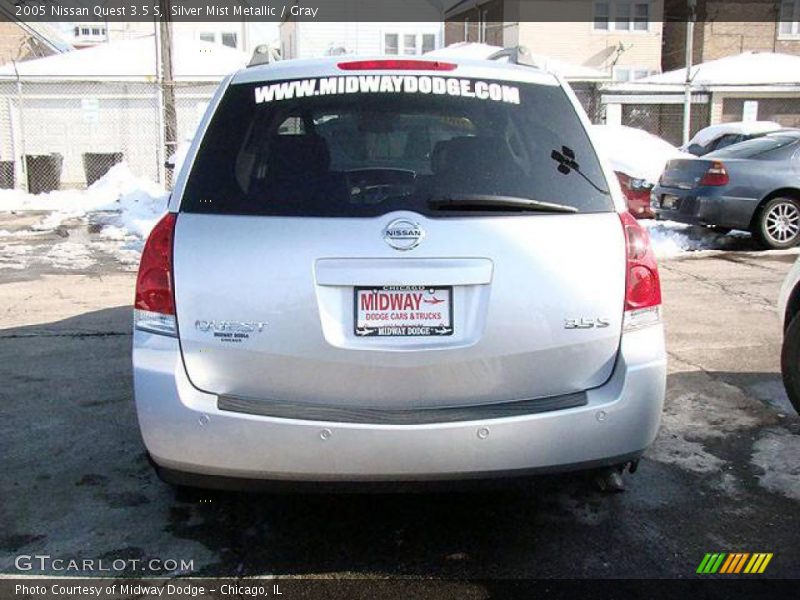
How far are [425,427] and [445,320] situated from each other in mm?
375

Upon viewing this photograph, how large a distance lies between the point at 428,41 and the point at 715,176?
2540 cm

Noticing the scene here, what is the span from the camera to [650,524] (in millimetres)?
3516

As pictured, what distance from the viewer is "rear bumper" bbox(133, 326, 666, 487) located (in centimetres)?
284

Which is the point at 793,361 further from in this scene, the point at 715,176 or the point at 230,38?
the point at 230,38

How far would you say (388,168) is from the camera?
11.4 ft

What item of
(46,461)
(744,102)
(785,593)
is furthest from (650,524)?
(744,102)

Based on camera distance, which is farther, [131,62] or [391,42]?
[391,42]

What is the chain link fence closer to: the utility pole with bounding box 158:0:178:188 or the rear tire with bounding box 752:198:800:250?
the utility pole with bounding box 158:0:178:188

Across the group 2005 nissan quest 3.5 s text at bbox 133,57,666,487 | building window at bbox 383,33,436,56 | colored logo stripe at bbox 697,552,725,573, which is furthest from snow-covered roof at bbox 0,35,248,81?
colored logo stripe at bbox 697,552,725,573

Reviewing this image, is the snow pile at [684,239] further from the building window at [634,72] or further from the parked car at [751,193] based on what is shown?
the building window at [634,72]

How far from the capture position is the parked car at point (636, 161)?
41.6 feet

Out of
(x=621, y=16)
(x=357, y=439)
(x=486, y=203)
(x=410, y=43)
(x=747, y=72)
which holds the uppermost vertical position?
(x=621, y=16)

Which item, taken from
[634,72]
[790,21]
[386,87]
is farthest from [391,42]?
[386,87]

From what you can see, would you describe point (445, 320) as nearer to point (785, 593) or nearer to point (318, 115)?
point (318, 115)
